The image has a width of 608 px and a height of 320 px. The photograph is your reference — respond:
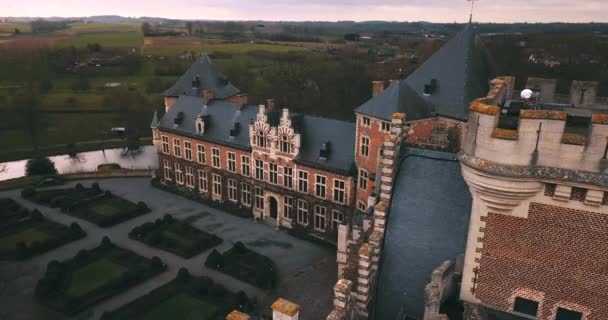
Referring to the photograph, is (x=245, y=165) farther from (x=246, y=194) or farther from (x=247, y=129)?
(x=247, y=129)

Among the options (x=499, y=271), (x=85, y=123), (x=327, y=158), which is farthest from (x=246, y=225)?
(x=85, y=123)

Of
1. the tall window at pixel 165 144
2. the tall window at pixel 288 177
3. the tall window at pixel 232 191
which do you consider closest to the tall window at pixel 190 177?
the tall window at pixel 165 144

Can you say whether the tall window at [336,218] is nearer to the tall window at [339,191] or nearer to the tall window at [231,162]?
the tall window at [339,191]

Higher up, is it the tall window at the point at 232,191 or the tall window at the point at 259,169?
the tall window at the point at 259,169

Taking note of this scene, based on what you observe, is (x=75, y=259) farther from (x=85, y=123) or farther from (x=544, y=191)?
(x=85, y=123)

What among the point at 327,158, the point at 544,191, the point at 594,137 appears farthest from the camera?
the point at 327,158

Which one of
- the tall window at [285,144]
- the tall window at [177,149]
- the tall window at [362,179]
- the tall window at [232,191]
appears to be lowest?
the tall window at [232,191]
